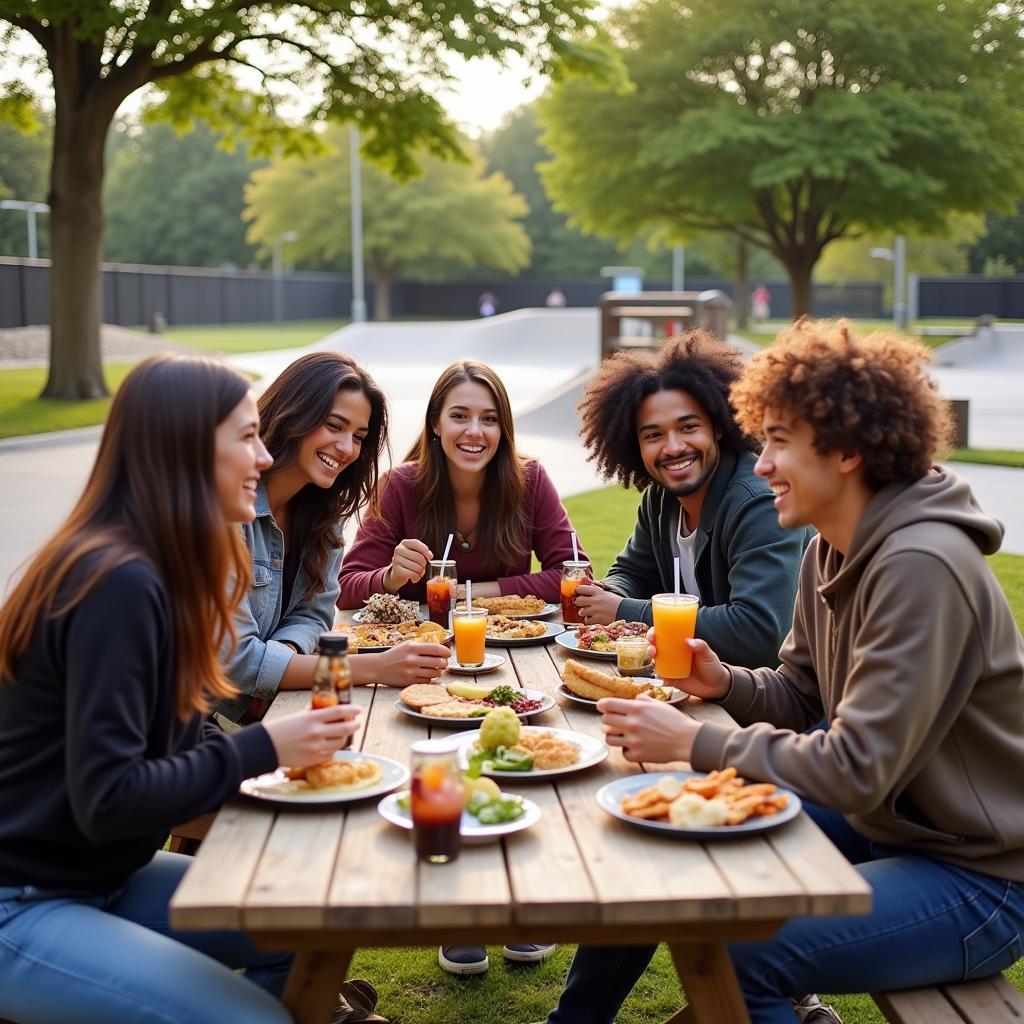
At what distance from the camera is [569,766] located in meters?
2.73

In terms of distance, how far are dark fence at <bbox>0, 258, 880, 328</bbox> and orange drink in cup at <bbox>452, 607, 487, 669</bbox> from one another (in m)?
30.7

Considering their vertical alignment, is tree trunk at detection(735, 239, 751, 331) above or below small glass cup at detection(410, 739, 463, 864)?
above

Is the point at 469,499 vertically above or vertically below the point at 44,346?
below

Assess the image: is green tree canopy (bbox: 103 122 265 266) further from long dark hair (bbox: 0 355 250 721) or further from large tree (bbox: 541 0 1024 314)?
long dark hair (bbox: 0 355 250 721)

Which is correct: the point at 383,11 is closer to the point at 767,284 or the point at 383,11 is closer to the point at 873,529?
the point at 873,529

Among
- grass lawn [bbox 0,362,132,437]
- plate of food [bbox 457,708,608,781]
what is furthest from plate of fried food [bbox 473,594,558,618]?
grass lawn [bbox 0,362,132,437]

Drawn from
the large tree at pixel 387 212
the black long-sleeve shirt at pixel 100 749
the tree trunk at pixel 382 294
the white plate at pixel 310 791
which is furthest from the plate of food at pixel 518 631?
the tree trunk at pixel 382 294

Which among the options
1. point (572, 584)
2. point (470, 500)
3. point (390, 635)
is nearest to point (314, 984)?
point (390, 635)

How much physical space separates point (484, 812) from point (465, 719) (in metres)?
0.65

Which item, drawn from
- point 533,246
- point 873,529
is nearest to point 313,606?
point 873,529

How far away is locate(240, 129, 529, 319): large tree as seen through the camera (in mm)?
58438

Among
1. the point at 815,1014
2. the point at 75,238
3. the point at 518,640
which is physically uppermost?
→ the point at 75,238

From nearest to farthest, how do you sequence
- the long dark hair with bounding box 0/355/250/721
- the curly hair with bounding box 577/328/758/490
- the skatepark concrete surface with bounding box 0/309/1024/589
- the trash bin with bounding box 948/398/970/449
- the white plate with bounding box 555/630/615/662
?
the long dark hair with bounding box 0/355/250/721 → the white plate with bounding box 555/630/615/662 → the curly hair with bounding box 577/328/758/490 → the skatepark concrete surface with bounding box 0/309/1024/589 → the trash bin with bounding box 948/398/970/449

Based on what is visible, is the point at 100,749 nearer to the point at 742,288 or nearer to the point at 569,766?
the point at 569,766
